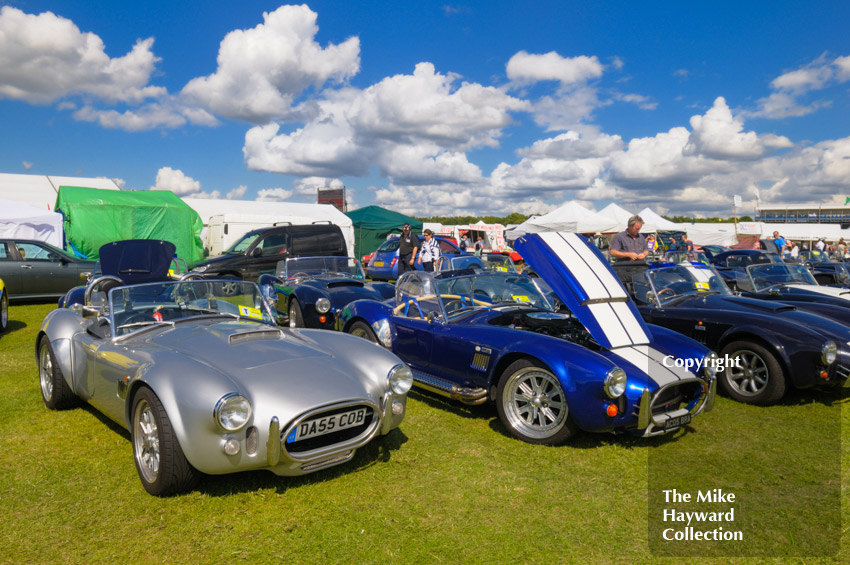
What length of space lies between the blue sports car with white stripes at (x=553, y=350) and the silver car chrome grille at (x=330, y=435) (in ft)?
4.31

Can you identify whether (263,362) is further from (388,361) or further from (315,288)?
(315,288)

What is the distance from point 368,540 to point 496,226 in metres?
29.8

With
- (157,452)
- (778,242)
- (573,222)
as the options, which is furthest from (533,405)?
(778,242)

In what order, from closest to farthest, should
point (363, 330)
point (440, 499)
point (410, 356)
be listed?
1. point (440, 499)
2. point (410, 356)
3. point (363, 330)

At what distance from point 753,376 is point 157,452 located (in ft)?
18.1

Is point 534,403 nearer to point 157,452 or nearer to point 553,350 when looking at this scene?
point 553,350

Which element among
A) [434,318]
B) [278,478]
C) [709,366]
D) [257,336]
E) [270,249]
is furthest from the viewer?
[270,249]

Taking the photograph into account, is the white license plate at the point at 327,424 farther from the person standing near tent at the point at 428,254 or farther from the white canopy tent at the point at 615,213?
the white canopy tent at the point at 615,213

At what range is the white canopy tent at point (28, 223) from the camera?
54.9 feet

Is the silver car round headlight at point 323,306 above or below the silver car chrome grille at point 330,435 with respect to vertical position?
above

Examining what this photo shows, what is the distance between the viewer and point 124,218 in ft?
62.6

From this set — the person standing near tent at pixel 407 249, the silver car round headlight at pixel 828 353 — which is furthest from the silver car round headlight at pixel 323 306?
the silver car round headlight at pixel 828 353

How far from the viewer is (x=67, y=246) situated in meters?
18.5

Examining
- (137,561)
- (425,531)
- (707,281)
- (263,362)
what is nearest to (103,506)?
(137,561)
